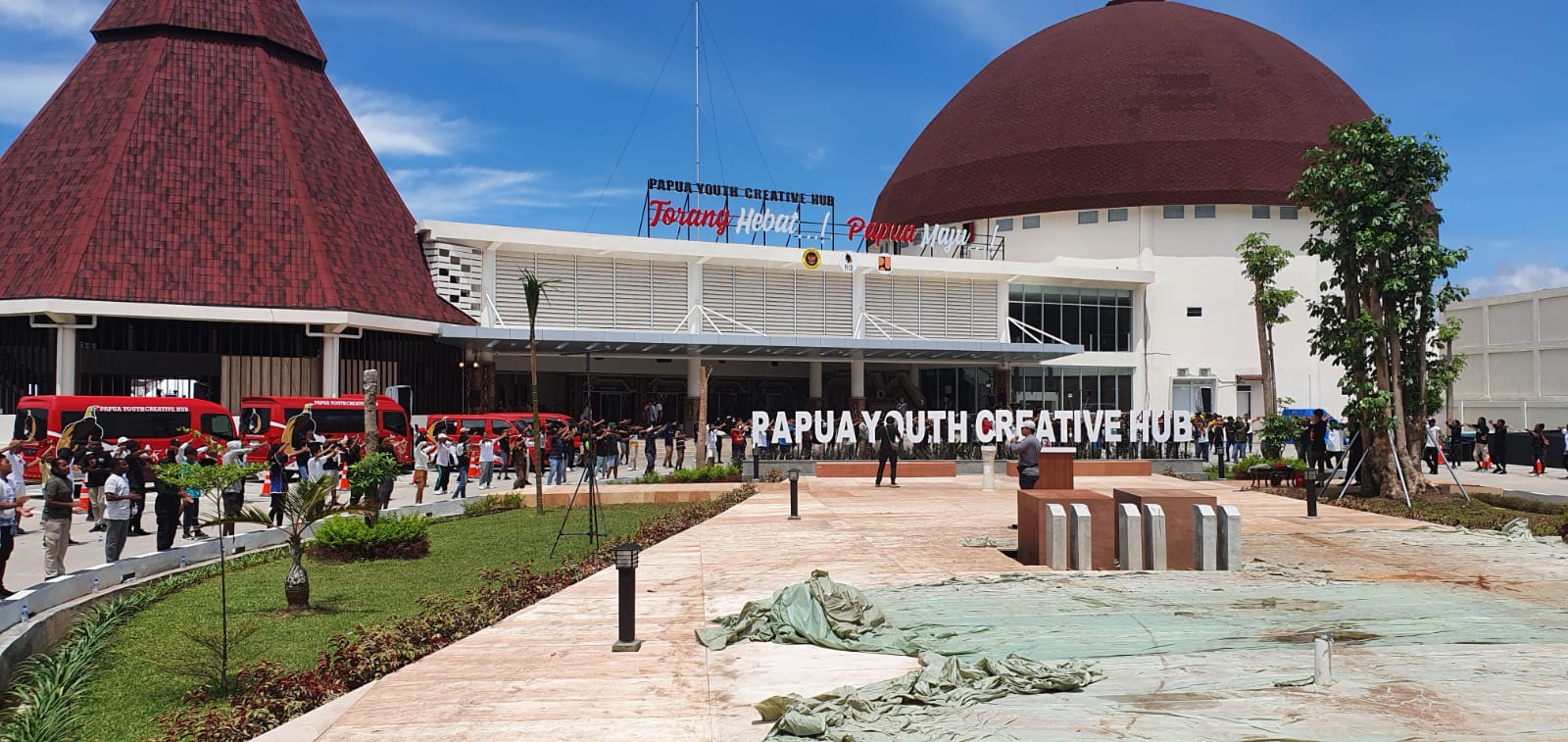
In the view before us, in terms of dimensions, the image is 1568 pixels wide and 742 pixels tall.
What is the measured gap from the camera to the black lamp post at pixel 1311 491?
20453 mm

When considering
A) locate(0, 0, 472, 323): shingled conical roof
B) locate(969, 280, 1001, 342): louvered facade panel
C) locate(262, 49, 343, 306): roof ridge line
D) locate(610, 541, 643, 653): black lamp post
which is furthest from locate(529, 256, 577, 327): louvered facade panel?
locate(610, 541, 643, 653): black lamp post

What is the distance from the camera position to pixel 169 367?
35.9 meters

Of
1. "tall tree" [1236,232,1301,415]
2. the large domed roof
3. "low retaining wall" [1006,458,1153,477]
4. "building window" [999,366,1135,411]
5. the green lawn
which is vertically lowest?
the green lawn

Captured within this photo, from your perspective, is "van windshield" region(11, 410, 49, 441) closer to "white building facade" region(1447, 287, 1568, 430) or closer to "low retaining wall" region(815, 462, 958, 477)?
"low retaining wall" region(815, 462, 958, 477)

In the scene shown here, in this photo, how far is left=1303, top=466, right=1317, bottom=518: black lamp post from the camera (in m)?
20.5

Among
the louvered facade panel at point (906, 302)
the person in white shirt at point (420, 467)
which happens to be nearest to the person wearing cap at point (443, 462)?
the person in white shirt at point (420, 467)

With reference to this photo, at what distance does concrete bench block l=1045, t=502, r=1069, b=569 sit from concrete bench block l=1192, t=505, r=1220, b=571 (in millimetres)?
1691

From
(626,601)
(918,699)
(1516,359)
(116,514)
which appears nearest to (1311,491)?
(626,601)

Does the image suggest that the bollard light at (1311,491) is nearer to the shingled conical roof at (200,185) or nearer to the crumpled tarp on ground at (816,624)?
the crumpled tarp on ground at (816,624)

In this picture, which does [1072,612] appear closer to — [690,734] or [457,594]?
[690,734]

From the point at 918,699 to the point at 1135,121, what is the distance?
170 feet

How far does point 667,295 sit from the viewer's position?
45656 mm

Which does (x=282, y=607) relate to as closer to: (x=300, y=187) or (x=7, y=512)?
(x=7, y=512)

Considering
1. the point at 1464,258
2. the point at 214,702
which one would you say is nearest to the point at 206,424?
the point at 214,702
